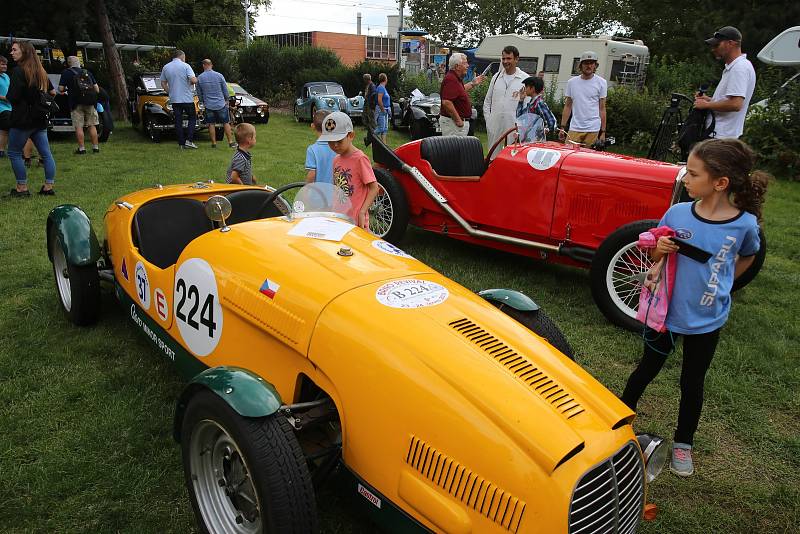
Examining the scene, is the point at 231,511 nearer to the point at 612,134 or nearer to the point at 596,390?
the point at 596,390

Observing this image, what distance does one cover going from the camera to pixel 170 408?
3.21m

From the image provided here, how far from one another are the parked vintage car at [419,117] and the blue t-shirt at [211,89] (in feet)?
16.3

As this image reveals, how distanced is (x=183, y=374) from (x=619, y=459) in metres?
2.26

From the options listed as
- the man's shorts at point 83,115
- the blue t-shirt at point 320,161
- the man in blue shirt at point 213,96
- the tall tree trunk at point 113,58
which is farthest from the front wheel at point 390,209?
the tall tree trunk at point 113,58

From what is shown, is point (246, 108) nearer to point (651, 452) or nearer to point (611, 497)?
point (651, 452)

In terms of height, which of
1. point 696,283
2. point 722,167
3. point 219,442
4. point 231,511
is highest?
point 722,167

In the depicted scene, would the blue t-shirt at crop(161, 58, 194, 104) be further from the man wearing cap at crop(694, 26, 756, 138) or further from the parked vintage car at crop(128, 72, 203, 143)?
the man wearing cap at crop(694, 26, 756, 138)

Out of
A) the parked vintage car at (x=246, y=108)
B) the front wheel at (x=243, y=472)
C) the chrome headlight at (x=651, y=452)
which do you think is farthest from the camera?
the parked vintage car at (x=246, y=108)

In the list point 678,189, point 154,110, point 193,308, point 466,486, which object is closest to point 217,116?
point 154,110

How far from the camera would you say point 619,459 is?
192 cm

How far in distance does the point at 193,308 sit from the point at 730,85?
518cm

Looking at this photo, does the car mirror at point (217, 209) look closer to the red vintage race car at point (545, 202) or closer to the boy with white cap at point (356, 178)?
the boy with white cap at point (356, 178)

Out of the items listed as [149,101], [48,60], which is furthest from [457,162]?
[48,60]

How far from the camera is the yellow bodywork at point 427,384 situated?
5.82 feet
